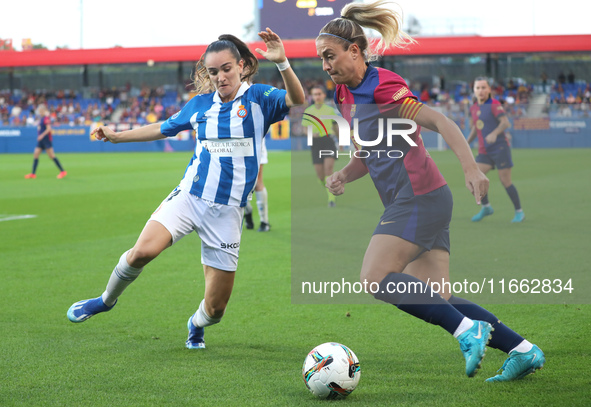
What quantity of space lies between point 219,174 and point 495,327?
1.91 m

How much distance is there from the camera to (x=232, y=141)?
441 cm

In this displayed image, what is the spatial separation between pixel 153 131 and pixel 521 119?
74.4ft

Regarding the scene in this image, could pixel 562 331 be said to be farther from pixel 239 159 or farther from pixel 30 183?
pixel 30 183

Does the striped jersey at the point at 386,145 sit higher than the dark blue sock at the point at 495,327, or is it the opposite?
the striped jersey at the point at 386,145

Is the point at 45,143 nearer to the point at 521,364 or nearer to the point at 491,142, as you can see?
the point at 491,142

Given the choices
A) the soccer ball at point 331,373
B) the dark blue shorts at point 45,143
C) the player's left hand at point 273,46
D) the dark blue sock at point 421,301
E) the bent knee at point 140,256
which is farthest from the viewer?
the dark blue shorts at point 45,143

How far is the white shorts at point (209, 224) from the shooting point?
4.37m

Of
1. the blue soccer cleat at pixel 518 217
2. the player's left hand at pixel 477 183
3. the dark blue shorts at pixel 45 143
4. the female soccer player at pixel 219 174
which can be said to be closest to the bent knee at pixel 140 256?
the female soccer player at pixel 219 174

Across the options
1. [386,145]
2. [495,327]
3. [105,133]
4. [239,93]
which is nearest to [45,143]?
[105,133]

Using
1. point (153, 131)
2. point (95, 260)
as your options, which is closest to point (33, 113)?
point (95, 260)

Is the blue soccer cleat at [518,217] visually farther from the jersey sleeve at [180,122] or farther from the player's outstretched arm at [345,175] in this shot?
the jersey sleeve at [180,122]

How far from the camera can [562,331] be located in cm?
485

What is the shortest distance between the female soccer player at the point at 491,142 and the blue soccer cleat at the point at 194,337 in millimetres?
7270

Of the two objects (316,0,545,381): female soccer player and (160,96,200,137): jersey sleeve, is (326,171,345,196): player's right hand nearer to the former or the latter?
(316,0,545,381): female soccer player
